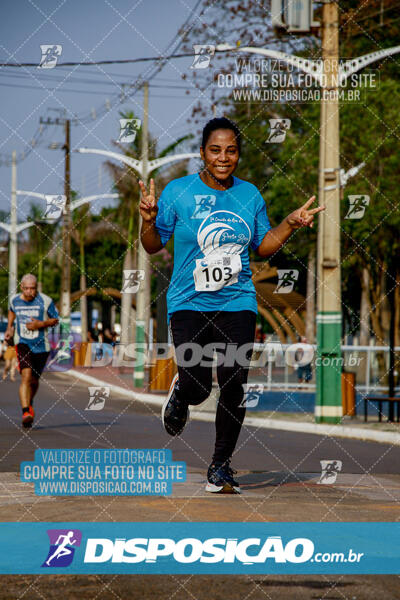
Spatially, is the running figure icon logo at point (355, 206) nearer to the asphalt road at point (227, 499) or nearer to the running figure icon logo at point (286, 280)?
the running figure icon logo at point (286, 280)

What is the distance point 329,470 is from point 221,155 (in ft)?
9.82

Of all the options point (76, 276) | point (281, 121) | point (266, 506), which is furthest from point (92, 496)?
point (76, 276)

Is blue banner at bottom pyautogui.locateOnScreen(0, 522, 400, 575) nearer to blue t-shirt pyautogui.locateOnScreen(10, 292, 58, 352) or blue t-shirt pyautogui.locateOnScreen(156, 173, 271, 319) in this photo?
blue t-shirt pyautogui.locateOnScreen(156, 173, 271, 319)

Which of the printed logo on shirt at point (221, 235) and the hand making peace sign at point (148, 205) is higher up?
the hand making peace sign at point (148, 205)

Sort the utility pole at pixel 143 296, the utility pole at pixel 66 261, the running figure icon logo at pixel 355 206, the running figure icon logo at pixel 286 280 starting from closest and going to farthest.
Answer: the running figure icon logo at pixel 355 206 → the running figure icon logo at pixel 286 280 → the utility pole at pixel 143 296 → the utility pole at pixel 66 261

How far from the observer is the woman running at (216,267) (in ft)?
20.4

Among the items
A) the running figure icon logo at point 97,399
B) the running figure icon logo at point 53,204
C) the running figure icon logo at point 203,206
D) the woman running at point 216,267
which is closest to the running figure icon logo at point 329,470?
the woman running at point 216,267

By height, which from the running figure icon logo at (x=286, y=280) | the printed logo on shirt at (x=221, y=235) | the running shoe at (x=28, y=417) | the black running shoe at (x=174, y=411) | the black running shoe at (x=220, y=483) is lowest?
the running shoe at (x=28, y=417)

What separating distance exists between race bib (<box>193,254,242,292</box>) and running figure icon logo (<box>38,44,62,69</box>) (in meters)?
6.16

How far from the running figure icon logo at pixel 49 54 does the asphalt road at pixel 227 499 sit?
407 centimetres

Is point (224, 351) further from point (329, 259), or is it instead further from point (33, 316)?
point (329, 259)

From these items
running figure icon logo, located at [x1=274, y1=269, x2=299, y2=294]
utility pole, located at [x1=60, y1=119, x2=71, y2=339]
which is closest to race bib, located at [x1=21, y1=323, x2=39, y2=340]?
running figure icon logo, located at [x1=274, y1=269, x2=299, y2=294]

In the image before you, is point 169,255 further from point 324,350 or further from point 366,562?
point 366,562

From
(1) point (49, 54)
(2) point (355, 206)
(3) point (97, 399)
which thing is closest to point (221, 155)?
(1) point (49, 54)
